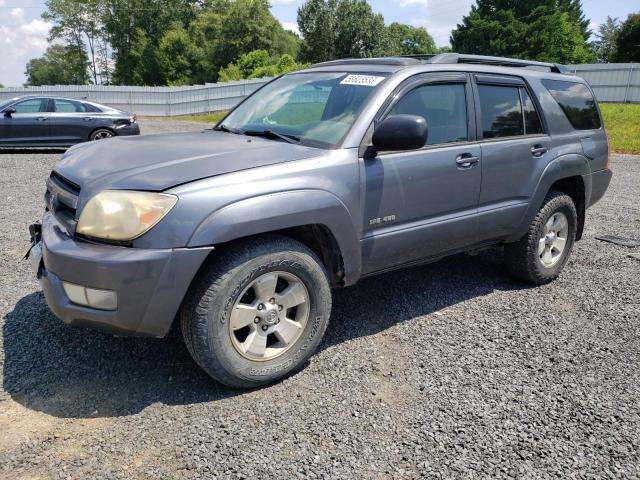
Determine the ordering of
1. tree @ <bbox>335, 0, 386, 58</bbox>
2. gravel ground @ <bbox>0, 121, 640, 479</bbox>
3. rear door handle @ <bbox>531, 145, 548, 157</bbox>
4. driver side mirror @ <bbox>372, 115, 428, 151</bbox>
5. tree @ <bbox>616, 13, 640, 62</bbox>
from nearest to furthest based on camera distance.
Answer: gravel ground @ <bbox>0, 121, 640, 479</bbox> → driver side mirror @ <bbox>372, 115, 428, 151</bbox> → rear door handle @ <bbox>531, 145, 548, 157</bbox> → tree @ <bbox>616, 13, 640, 62</bbox> → tree @ <bbox>335, 0, 386, 58</bbox>

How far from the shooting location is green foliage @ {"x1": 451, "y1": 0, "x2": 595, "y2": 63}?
4309cm

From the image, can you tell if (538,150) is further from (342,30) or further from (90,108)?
(342,30)

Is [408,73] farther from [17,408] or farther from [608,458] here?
[17,408]

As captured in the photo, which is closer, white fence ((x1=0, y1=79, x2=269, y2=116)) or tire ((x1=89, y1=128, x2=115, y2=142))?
tire ((x1=89, y1=128, x2=115, y2=142))

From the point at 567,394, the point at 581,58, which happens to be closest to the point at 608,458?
the point at 567,394

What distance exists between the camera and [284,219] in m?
2.79

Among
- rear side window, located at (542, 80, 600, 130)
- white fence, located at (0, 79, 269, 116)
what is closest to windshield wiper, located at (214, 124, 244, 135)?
rear side window, located at (542, 80, 600, 130)

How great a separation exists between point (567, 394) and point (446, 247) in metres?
1.25

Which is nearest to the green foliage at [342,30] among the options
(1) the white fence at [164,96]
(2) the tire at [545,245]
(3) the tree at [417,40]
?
(1) the white fence at [164,96]

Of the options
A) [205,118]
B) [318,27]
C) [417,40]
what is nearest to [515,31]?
[318,27]

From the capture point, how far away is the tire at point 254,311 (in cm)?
267

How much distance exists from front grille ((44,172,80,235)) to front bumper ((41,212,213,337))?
0.44 ft

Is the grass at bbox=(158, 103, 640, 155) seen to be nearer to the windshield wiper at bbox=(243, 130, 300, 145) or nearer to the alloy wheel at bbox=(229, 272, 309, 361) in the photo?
the windshield wiper at bbox=(243, 130, 300, 145)

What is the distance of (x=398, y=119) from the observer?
306 centimetres
